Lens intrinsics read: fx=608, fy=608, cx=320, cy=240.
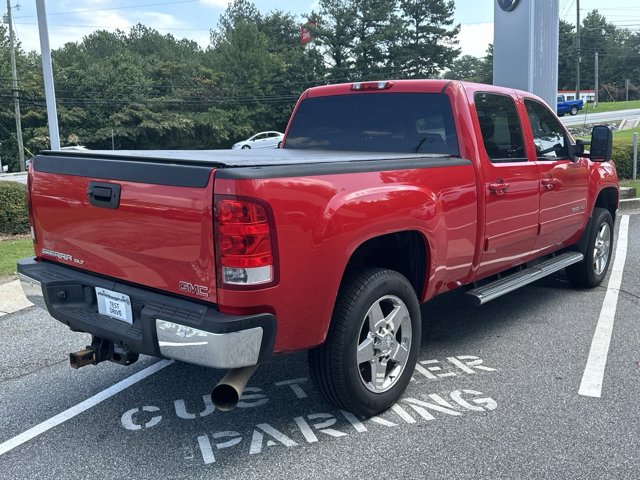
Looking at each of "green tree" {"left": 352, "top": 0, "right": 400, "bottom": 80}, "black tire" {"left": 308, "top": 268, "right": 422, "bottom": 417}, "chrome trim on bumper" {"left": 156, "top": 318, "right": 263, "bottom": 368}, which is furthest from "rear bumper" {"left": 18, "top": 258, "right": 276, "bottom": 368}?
"green tree" {"left": 352, "top": 0, "right": 400, "bottom": 80}

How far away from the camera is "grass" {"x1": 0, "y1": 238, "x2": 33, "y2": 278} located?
7328 millimetres

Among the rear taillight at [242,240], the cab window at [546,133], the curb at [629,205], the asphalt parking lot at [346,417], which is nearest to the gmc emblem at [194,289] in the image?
the rear taillight at [242,240]

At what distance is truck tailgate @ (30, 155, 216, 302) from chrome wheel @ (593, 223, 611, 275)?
15.2 feet

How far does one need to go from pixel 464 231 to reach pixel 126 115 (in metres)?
46.3

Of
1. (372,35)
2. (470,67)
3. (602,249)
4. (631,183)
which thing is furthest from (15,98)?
(470,67)

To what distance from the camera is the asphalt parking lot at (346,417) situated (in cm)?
301

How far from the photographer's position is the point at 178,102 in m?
51.0

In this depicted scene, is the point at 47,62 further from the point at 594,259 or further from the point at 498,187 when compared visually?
the point at 594,259

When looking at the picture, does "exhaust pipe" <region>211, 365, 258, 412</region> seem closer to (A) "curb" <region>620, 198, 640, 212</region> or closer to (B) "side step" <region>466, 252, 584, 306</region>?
(B) "side step" <region>466, 252, 584, 306</region>

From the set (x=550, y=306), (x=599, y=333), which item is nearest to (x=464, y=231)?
(x=599, y=333)

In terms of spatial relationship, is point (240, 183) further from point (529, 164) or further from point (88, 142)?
point (88, 142)

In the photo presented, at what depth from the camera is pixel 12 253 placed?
838 cm

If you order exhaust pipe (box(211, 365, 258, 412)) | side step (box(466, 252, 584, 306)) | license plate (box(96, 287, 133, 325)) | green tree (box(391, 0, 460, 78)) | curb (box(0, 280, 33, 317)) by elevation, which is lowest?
curb (box(0, 280, 33, 317))

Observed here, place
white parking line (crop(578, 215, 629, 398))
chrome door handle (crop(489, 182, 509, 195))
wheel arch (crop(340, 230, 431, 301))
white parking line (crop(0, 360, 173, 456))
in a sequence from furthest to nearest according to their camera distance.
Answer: chrome door handle (crop(489, 182, 509, 195))
white parking line (crop(578, 215, 629, 398))
wheel arch (crop(340, 230, 431, 301))
white parking line (crop(0, 360, 173, 456))
